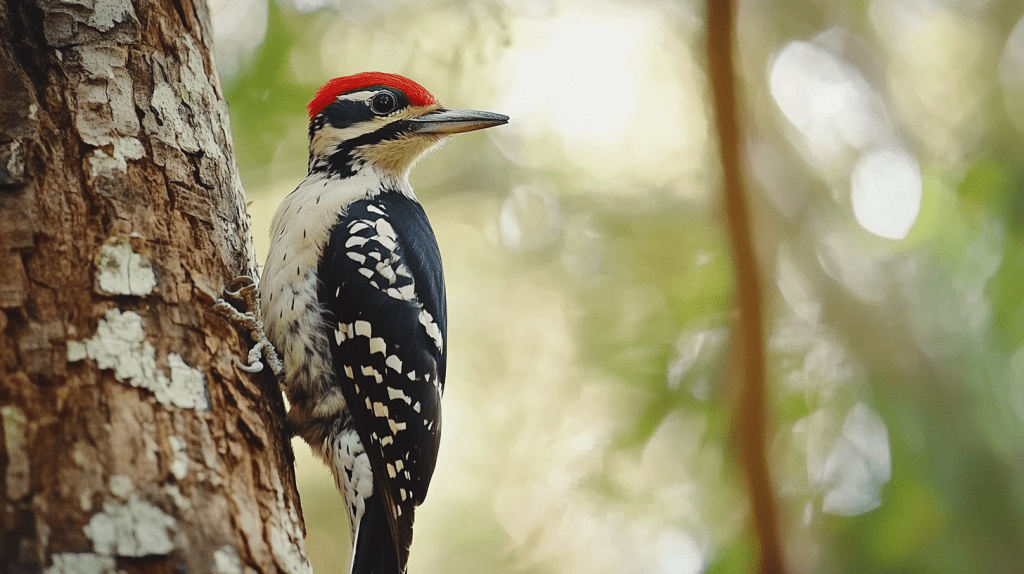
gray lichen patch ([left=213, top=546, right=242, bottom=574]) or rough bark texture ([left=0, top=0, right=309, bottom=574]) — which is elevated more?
rough bark texture ([left=0, top=0, right=309, bottom=574])

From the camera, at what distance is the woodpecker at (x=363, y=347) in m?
2.72

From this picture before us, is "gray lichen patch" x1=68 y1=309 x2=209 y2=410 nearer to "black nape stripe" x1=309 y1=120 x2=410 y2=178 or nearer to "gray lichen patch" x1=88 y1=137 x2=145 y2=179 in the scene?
"gray lichen patch" x1=88 y1=137 x2=145 y2=179

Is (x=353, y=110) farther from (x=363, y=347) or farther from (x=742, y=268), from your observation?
(x=742, y=268)

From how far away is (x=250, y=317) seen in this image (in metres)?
2.33

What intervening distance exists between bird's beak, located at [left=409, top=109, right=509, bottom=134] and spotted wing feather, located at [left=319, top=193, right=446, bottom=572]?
525 millimetres

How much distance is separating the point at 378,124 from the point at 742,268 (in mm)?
1756

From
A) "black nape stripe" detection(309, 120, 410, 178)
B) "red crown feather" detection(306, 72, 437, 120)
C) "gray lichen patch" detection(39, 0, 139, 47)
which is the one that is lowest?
"gray lichen patch" detection(39, 0, 139, 47)

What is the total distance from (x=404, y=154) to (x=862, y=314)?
2675mm

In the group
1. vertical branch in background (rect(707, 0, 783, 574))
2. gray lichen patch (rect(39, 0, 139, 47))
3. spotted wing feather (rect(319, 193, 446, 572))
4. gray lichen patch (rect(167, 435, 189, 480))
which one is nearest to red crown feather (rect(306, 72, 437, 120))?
spotted wing feather (rect(319, 193, 446, 572))

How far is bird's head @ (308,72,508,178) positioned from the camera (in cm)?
339

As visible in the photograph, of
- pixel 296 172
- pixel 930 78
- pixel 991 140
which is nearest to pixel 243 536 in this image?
pixel 296 172

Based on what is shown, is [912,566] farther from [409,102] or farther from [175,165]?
[175,165]

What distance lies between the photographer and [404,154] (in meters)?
3.47

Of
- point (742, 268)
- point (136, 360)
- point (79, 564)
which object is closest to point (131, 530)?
point (79, 564)
